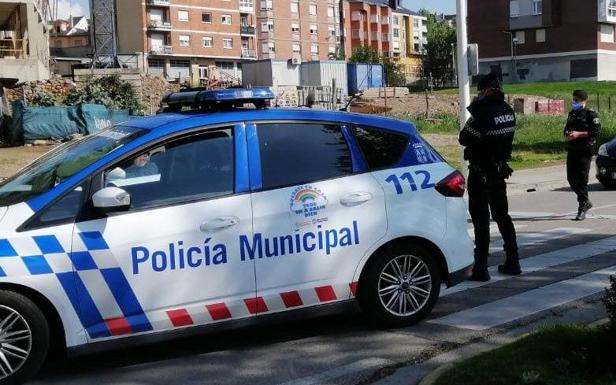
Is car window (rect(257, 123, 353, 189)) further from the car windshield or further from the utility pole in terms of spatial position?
the utility pole

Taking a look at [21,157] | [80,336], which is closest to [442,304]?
[80,336]

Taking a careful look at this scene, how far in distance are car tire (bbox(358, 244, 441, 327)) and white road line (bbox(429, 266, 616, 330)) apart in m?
0.27

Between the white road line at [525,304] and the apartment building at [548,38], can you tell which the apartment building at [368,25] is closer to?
the apartment building at [548,38]

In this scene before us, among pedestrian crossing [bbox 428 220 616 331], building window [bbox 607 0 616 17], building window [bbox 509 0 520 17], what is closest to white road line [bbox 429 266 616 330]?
pedestrian crossing [bbox 428 220 616 331]

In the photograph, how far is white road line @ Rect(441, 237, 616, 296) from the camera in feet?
24.1

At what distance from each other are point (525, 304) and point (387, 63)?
9936 centimetres

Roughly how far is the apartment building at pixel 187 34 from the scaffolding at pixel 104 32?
10.9 m

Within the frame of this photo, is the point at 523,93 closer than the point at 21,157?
No

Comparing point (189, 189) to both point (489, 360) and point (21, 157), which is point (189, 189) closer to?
point (489, 360)

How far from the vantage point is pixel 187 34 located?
92.4 m

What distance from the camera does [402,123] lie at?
248 inches

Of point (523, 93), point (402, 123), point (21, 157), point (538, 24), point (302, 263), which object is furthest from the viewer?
point (538, 24)

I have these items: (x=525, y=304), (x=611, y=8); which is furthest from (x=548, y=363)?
(x=611, y=8)

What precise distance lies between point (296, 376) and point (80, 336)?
52.5 inches
